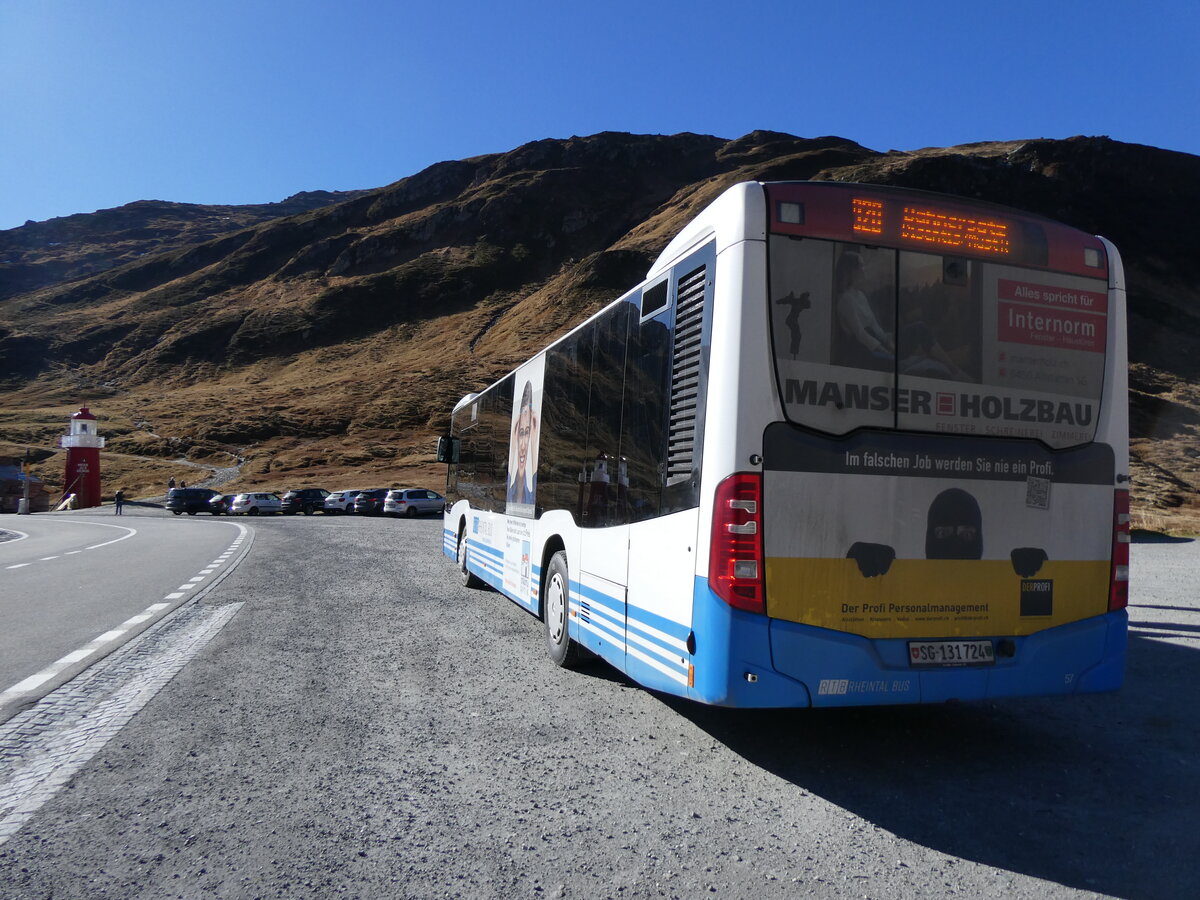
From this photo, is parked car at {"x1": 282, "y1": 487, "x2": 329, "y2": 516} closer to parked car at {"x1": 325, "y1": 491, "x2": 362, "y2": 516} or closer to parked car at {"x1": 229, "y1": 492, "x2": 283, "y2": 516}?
parked car at {"x1": 325, "y1": 491, "x2": 362, "y2": 516}

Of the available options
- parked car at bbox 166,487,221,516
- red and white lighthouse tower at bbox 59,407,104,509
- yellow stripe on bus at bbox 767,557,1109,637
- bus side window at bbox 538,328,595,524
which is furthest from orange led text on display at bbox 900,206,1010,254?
red and white lighthouse tower at bbox 59,407,104,509

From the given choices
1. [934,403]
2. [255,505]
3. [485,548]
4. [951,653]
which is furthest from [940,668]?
[255,505]

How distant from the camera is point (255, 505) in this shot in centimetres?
4503

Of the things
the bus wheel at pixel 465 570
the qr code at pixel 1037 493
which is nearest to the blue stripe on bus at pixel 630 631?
the qr code at pixel 1037 493

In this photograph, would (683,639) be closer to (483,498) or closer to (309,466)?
(483,498)

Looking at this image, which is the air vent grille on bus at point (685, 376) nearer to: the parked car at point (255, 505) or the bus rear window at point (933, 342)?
the bus rear window at point (933, 342)

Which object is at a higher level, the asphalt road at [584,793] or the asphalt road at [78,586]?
the asphalt road at [584,793]

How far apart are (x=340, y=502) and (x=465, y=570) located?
36.5m

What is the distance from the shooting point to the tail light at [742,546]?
4383mm

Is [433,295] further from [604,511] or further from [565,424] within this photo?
[604,511]

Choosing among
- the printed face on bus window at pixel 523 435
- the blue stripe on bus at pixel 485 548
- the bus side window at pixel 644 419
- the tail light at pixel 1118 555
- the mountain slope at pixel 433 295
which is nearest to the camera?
the tail light at pixel 1118 555

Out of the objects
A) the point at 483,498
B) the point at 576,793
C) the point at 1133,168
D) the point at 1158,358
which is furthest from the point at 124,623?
the point at 1133,168

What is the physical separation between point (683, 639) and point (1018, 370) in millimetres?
2345

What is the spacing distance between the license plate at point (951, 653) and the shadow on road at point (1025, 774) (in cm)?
61
